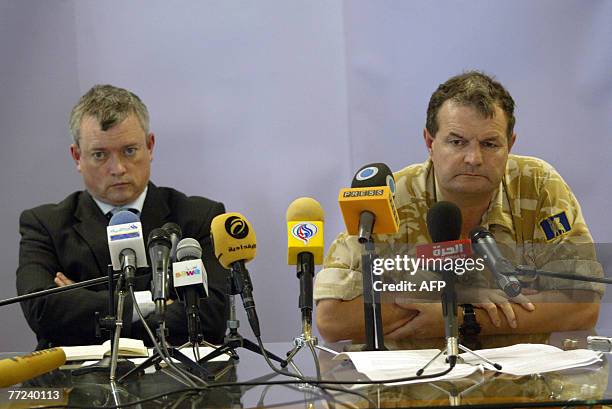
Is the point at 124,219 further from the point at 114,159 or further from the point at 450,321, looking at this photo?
the point at 114,159

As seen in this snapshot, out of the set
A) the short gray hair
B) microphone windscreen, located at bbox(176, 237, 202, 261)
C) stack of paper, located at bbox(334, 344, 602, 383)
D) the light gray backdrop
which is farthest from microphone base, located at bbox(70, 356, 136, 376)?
the light gray backdrop

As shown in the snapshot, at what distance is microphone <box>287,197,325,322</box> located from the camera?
2049 millimetres

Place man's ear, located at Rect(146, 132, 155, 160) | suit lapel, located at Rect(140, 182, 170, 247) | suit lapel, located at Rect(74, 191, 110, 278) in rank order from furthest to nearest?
man's ear, located at Rect(146, 132, 155, 160), suit lapel, located at Rect(140, 182, 170, 247), suit lapel, located at Rect(74, 191, 110, 278)

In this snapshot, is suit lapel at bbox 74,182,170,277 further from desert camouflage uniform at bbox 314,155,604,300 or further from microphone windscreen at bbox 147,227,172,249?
microphone windscreen at bbox 147,227,172,249

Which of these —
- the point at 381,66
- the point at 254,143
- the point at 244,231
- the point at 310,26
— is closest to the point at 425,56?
the point at 381,66

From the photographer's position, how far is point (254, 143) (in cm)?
402

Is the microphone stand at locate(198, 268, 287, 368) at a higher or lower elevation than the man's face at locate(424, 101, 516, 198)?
lower

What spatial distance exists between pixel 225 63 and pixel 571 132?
162 centimetres

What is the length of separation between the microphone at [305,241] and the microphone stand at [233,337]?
0.48 ft

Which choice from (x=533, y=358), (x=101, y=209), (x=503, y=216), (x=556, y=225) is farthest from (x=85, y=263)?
(x=533, y=358)

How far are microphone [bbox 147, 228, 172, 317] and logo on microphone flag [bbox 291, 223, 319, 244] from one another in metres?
0.31

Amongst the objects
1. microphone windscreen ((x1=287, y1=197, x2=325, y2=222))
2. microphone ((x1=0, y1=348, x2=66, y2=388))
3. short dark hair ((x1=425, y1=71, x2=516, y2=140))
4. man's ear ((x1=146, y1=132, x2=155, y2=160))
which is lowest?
microphone ((x1=0, y1=348, x2=66, y2=388))

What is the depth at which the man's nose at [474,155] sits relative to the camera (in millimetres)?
3066

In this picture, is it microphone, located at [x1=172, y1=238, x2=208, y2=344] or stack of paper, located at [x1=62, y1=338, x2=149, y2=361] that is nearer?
microphone, located at [x1=172, y1=238, x2=208, y2=344]
